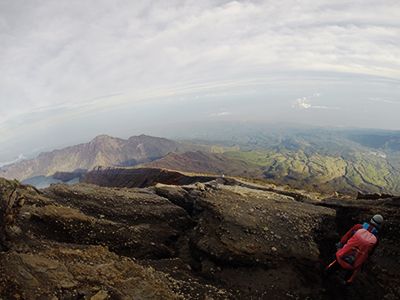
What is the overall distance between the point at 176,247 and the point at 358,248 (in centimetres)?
1322

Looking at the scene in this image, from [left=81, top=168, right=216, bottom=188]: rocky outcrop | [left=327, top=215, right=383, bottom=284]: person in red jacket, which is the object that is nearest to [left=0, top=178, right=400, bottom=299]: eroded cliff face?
Answer: [left=327, top=215, right=383, bottom=284]: person in red jacket

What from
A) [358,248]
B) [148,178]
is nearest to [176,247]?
[358,248]

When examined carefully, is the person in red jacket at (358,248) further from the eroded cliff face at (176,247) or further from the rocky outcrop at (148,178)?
the rocky outcrop at (148,178)

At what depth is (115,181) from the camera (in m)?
124

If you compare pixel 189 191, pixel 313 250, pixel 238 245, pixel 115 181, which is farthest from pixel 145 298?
pixel 115 181

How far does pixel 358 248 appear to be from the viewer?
713 inches

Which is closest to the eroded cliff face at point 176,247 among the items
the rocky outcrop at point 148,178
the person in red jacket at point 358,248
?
the person in red jacket at point 358,248

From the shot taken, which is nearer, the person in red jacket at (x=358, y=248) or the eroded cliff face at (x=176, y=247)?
the eroded cliff face at (x=176, y=247)

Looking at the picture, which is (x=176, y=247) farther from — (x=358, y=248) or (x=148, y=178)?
(x=148, y=178)

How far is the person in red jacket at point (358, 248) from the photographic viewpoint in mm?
17938

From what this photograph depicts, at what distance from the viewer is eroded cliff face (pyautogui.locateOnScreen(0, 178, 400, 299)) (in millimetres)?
16516

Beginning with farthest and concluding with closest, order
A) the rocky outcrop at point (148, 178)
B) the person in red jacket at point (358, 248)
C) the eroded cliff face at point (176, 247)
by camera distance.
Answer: the rocky outcrop at point (148, 178) → the person in red jacket at point (358, 248) → the eroded cliff face at point (176, 247)

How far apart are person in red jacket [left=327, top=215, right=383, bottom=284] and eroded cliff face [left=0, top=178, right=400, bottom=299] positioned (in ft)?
7.74

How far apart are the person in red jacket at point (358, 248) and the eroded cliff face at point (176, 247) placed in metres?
2.36
